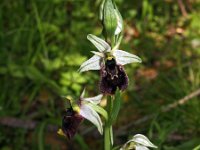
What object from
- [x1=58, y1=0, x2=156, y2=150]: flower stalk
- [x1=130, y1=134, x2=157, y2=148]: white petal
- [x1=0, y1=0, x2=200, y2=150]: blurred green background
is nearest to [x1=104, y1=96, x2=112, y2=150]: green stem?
[x1=58, y1=0, x2=156, y2=150]: flower stalk

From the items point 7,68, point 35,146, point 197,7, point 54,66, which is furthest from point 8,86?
point 197,7

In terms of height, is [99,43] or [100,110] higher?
[99,43]

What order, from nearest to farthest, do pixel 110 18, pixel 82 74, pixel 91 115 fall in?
pixel 110 18 < pixel 91 115 < pixel 82 74

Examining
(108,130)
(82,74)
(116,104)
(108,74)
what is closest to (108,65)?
(108,74)

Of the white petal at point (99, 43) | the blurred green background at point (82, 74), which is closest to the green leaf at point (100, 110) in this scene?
the white petal at point (99, 43)

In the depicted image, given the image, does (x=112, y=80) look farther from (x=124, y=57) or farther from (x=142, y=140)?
(x=142, y=140)

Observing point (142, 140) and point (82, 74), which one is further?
point (82, 74)

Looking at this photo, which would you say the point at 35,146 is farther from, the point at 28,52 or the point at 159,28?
the point at 159,28
